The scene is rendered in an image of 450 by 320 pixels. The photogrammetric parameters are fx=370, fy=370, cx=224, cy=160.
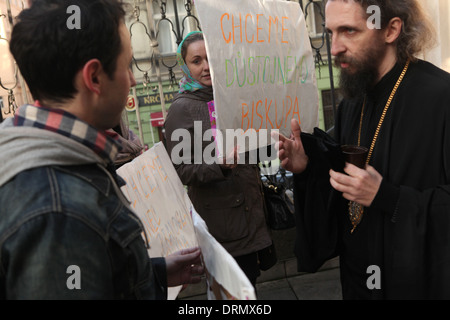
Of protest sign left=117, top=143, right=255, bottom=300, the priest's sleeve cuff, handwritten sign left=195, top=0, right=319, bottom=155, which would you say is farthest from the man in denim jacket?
the priest's sleeve cuff

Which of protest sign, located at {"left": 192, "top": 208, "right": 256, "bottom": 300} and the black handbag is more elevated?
protest sign, located at {"left": 192, "top": 208, "right": 256, "bottom": 300}

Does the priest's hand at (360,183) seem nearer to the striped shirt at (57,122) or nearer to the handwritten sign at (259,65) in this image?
the handwritten sign at (259,65)

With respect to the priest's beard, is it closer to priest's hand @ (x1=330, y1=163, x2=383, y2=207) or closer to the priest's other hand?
priest's hand @ (x1=330, y1=163, x2=383, y2=207)

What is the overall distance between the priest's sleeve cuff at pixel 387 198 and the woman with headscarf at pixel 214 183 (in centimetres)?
96

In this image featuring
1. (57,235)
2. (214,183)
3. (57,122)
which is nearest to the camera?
(57,235)

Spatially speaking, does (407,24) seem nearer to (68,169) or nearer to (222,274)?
(222,274)

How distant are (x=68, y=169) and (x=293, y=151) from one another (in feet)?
4.06

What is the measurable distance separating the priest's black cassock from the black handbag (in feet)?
1.76

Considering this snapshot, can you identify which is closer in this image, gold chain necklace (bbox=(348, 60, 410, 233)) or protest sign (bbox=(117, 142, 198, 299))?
protest sign (bbox=(117, 142, 198, 299))

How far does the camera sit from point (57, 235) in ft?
2.59

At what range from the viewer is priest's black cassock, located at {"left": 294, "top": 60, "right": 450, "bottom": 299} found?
1.46m

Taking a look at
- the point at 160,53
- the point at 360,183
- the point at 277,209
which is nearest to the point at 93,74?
the point at 360,183

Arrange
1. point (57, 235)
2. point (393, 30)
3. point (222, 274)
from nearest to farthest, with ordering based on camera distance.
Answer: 1. point (57, 235)
2. point (222, 274)
3. point (393, 30)

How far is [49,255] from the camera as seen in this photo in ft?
2.55
